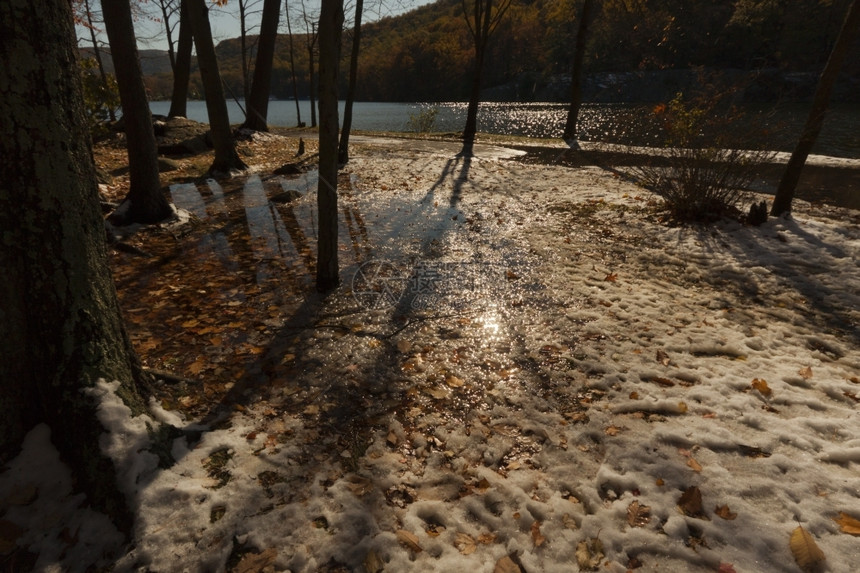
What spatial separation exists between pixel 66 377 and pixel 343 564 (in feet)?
6.36

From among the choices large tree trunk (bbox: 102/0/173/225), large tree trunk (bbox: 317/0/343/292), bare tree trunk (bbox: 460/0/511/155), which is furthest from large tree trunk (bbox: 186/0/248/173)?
bare tree trunk (bbox: 460/0/511/155)

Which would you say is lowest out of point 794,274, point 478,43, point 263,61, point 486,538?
point 486,538

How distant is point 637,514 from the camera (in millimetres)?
2414

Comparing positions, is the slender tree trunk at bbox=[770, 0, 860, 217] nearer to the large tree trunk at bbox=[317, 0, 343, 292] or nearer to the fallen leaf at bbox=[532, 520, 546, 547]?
the large tree trunk at bbox=[317, 0, 343, 292]

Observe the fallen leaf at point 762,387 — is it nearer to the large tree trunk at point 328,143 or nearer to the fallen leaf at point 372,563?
the fallen leaf at point 372,563

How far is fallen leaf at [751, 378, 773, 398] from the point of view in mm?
3381

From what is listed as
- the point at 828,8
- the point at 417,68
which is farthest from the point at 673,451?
the point at 417,68

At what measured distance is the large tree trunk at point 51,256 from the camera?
6.64ft

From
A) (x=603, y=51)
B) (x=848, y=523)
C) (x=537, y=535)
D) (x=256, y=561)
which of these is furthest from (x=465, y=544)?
(x=603, y=51)

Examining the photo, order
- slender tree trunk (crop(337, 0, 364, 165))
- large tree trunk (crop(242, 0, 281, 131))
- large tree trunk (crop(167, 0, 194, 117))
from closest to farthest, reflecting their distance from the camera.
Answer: slender tree trunk (crop(337, 0, 364, 165)), large tree trunk (crop(167, 0, 194, 117)), large tree trunk (crop(242, 0, 281, 131))

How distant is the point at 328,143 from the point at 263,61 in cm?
1632

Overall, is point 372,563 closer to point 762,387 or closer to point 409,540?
point 409,540

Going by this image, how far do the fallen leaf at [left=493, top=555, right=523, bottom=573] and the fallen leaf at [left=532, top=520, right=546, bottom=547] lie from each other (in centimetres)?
19

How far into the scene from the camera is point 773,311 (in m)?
4.75
